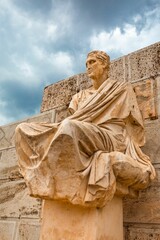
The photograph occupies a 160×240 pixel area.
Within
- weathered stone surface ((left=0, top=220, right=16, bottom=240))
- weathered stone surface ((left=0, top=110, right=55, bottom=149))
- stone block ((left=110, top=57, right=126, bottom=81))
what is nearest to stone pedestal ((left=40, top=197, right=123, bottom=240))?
weathered stone surface ((left=0, top=220, right=16, bottom=240))

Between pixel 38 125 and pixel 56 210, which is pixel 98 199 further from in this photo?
pixel 38 125

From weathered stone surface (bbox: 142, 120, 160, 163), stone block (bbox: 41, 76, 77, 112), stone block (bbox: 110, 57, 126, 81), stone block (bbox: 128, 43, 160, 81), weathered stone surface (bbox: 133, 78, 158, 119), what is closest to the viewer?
weathered stone surface (bbox: 142, 120, 160, 163)

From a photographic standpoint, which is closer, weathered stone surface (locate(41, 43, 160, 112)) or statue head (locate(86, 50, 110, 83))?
statue head (locate(86, 50, 110, 83))

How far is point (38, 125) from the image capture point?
1989 millimetres

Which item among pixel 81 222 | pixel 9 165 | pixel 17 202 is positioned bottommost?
pixel 81 222

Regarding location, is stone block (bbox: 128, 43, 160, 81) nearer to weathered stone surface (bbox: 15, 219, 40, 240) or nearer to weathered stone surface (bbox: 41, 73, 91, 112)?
weathered stone surface (bbox: 41, 73, 91, 112)

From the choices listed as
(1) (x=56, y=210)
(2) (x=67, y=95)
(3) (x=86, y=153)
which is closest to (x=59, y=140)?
(3) (x=86, y=153)

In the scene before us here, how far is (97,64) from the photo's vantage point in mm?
2252

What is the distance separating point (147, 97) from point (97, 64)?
50cm

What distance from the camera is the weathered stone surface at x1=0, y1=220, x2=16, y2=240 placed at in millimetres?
2785

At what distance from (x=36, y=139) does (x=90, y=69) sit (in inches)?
28.8

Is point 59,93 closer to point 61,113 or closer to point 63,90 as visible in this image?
point 63,90

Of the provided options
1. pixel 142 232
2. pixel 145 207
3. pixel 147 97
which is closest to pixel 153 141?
pixel 147 97

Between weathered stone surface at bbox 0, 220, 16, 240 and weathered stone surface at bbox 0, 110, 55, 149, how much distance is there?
86 cm
